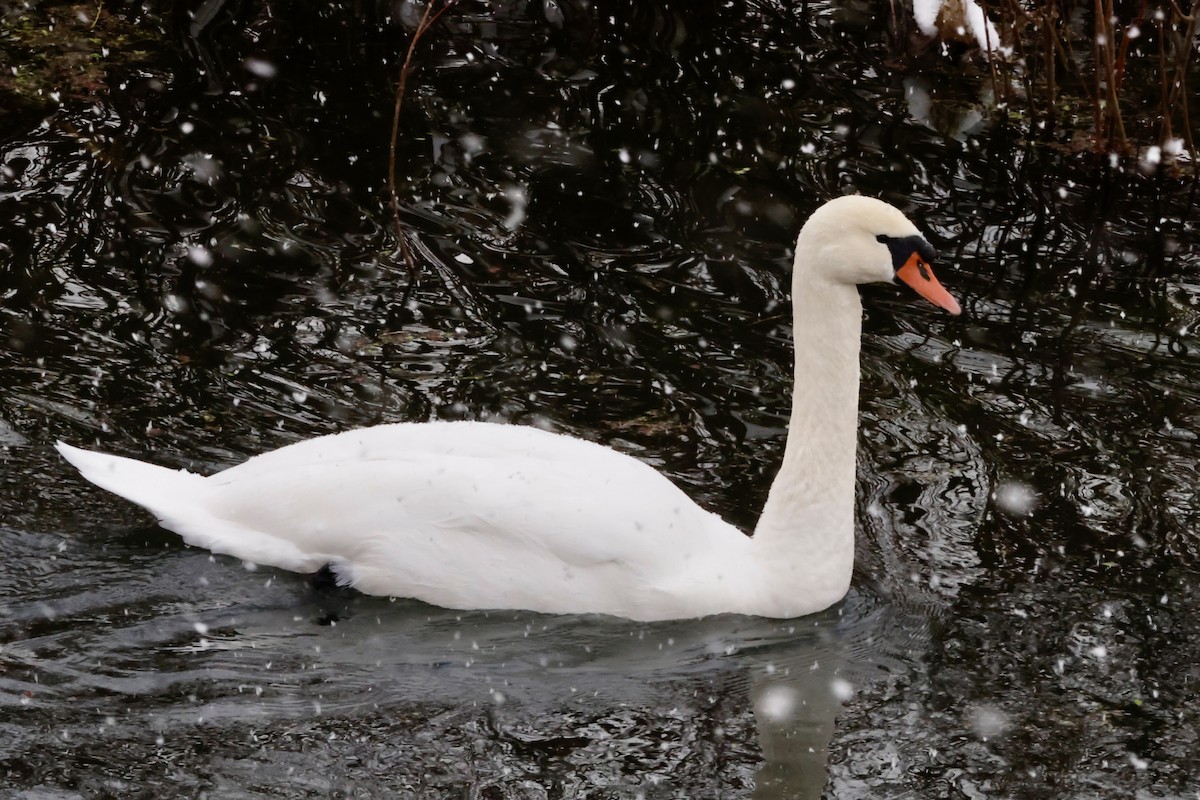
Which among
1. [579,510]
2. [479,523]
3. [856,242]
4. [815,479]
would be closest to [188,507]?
[479,523]

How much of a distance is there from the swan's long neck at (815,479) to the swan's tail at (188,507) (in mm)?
1726

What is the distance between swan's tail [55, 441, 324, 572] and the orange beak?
2.43 metres

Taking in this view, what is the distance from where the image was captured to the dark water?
5.63m

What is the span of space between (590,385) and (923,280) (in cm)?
213

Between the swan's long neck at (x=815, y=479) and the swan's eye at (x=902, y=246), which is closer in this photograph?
the swan's eye at (x=902, y=246)

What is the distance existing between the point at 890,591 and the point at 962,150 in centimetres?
510

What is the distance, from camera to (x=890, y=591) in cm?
657

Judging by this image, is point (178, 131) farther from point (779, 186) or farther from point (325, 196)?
point (779, 186)

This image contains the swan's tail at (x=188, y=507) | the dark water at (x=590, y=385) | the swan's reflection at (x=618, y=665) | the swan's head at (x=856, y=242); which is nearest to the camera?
the dark water at (x=590, y=385)

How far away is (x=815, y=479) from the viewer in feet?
20.3

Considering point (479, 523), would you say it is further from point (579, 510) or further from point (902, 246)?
point (902, 246)

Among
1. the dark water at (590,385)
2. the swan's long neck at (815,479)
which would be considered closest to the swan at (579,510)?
the swan's long neck at (815,479)

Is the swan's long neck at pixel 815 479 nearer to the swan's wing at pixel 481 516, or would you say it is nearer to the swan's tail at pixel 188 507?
the swan's wing at pixel 481 516

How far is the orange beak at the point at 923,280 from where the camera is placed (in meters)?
6.10
